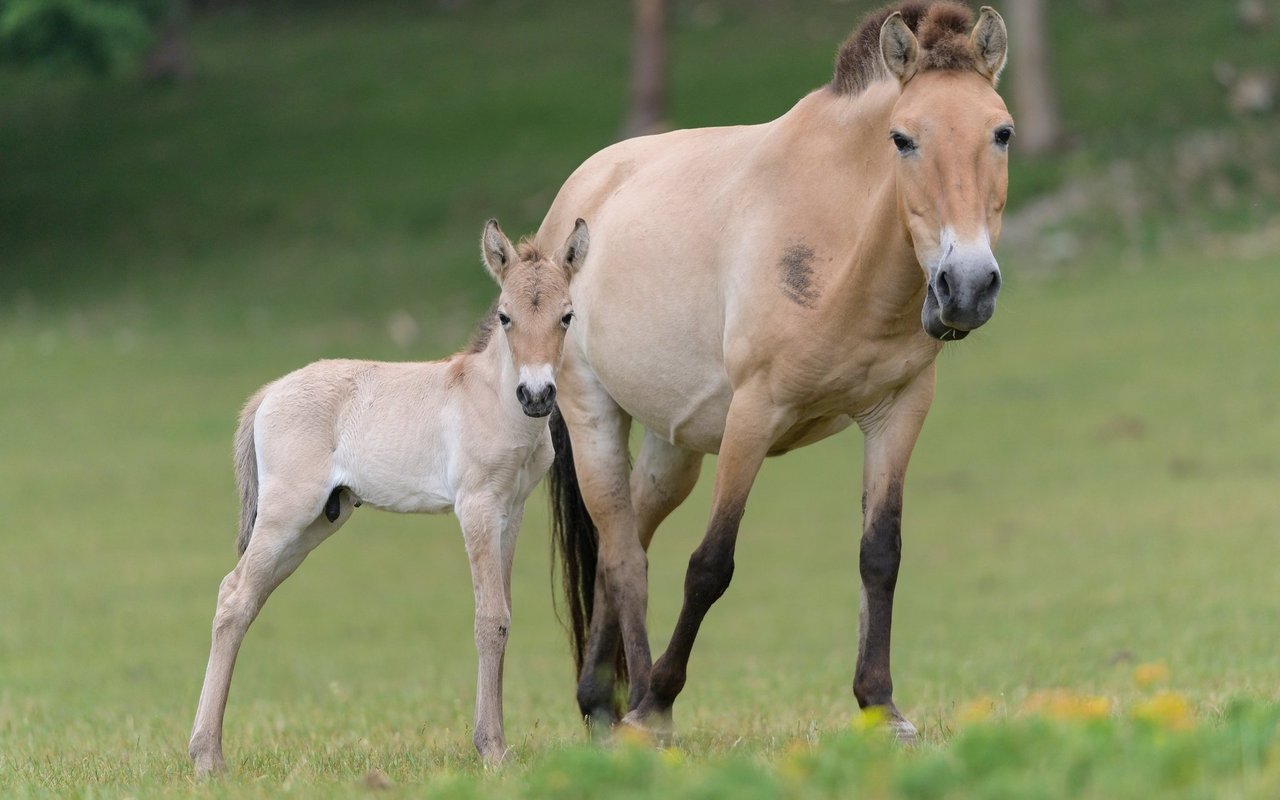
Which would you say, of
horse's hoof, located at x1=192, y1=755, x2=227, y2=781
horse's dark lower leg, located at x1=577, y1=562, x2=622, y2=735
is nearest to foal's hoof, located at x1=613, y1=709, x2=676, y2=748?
horse's dark lower leg, located at x1=577, y1=562, x2=622, y2=735

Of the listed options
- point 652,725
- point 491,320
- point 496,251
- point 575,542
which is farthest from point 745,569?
point 496,251

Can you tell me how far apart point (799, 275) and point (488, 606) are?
163cm

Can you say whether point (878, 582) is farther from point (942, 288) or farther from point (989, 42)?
point (989, 42)

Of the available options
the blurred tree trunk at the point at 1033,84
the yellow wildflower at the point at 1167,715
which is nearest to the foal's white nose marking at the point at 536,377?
the yellow wildflower at the point at 1167,715

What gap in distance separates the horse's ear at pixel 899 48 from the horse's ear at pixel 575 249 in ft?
4.04

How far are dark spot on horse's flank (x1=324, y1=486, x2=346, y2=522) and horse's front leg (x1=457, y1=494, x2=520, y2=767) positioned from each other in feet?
1.72

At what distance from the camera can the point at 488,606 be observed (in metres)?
5.82

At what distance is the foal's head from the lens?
548 cm

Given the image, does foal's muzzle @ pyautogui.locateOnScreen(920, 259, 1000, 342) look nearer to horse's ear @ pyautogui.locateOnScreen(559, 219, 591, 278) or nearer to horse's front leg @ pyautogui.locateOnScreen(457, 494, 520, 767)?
horse's ear @ pyautogui.locateOnScreen(559, 219, 591, 278)

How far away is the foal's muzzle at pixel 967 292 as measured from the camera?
17.0 feet

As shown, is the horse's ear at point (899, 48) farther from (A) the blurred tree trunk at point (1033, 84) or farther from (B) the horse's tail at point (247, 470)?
(A) the blurred tree trunk at point (1033, 84)

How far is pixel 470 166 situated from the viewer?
28.5m

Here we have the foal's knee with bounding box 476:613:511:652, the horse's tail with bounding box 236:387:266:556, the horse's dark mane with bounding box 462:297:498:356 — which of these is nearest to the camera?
the foal's knee with bounding box 476:613:511:652

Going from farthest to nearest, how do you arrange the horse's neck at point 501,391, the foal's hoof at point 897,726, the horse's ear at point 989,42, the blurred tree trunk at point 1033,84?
the blurred tree trunk at point 1033,84, the horse's neck at point 501,391, the horse's ear at point 989,42, the foal's hoof at point 897,726
